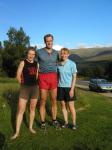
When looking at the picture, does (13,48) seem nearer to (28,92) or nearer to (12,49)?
(12,49)

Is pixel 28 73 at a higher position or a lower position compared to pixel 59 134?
higher

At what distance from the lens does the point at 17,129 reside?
909 cm

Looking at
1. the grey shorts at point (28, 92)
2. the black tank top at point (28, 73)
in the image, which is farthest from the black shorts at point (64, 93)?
the black tank top at point (28, 73)

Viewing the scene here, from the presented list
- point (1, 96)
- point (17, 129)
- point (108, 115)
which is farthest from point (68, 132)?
point (1, 96)

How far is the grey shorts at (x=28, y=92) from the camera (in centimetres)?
919

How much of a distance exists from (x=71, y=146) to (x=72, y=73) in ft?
7.70

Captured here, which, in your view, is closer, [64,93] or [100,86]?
[64,93]

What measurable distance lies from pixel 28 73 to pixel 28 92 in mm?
461

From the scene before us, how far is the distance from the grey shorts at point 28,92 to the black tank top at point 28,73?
104 millimetres

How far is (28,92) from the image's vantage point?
9.22 m

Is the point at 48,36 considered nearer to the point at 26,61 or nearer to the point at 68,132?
the point at 26,61

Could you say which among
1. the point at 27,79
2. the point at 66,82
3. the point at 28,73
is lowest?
the point at 66,82

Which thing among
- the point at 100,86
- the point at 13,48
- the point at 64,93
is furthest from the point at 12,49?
the point at 64,93

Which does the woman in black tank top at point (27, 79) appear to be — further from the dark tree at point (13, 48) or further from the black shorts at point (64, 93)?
the dark tree at point (13, 48)
